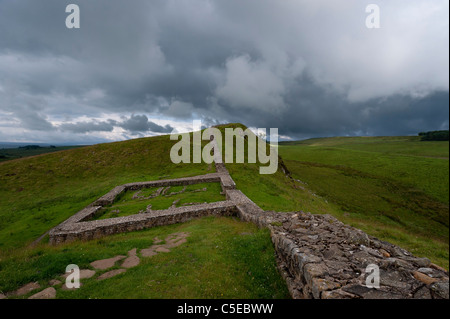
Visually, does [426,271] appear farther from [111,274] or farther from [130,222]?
[130,222]

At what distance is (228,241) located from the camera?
1080cm

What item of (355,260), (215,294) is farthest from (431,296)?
(215,294)

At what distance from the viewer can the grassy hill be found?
24.5 ft

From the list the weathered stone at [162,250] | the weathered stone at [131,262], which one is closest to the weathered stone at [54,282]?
the weathered stone at [131,262]

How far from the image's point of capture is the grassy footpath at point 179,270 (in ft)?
21.7

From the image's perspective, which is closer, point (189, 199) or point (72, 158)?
point (189, 199)

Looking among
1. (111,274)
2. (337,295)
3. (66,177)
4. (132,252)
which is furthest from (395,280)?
(66,177)

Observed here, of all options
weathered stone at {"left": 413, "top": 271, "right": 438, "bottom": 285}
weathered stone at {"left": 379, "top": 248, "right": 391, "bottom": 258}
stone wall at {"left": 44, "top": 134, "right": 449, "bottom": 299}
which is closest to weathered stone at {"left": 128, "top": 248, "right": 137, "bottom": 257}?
stone wall at {"left": 44, "top": 134, "right": 449, "bottom": 299}

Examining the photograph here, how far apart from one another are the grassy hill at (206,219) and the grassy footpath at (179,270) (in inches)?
1.8

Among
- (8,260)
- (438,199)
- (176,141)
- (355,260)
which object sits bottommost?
(438,199)

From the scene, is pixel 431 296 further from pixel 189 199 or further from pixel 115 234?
pixel 189 199

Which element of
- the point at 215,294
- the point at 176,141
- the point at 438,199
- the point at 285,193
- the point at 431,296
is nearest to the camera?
the point at 431,296

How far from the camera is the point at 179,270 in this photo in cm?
782

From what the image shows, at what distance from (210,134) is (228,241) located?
4785 centimetres
